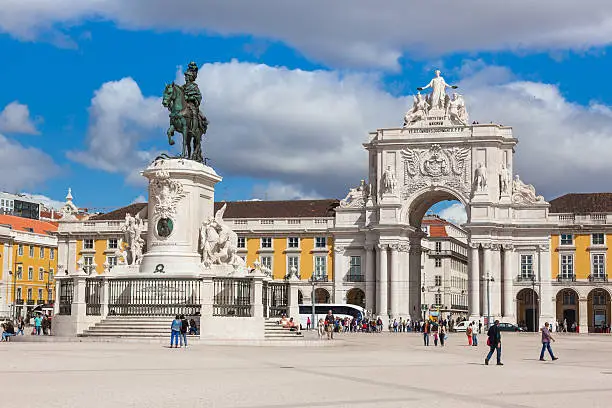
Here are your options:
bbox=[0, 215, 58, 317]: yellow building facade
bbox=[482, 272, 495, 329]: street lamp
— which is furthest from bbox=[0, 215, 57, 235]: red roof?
bbox=[482, 272, 495, 329]: street lamp

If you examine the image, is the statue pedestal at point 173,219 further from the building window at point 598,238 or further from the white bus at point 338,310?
the building window at point 598,238

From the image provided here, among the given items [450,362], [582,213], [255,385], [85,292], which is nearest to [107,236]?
[582,213]

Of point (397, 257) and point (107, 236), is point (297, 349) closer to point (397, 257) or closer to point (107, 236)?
point (397, 257)

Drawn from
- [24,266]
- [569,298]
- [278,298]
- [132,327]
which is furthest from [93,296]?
[569,298]

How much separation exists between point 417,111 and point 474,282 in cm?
1513

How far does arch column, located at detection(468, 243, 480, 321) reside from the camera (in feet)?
279

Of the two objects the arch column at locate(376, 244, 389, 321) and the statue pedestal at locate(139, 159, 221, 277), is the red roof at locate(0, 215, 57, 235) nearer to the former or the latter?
the arch column at locate(376, 244, 389, 321)

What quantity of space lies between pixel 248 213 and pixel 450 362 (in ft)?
226

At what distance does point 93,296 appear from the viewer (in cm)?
3747

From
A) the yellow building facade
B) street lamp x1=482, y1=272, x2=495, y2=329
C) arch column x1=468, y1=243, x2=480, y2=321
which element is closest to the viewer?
street lamp x1=482, y1=272, x2=495, y2=329

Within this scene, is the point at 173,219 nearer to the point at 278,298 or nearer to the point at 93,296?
the point at 93,296

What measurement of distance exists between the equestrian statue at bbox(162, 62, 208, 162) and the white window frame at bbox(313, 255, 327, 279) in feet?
176

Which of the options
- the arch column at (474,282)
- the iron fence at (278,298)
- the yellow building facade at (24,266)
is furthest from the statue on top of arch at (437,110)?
the iron fence at (278,298)

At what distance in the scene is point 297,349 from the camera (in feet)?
113
